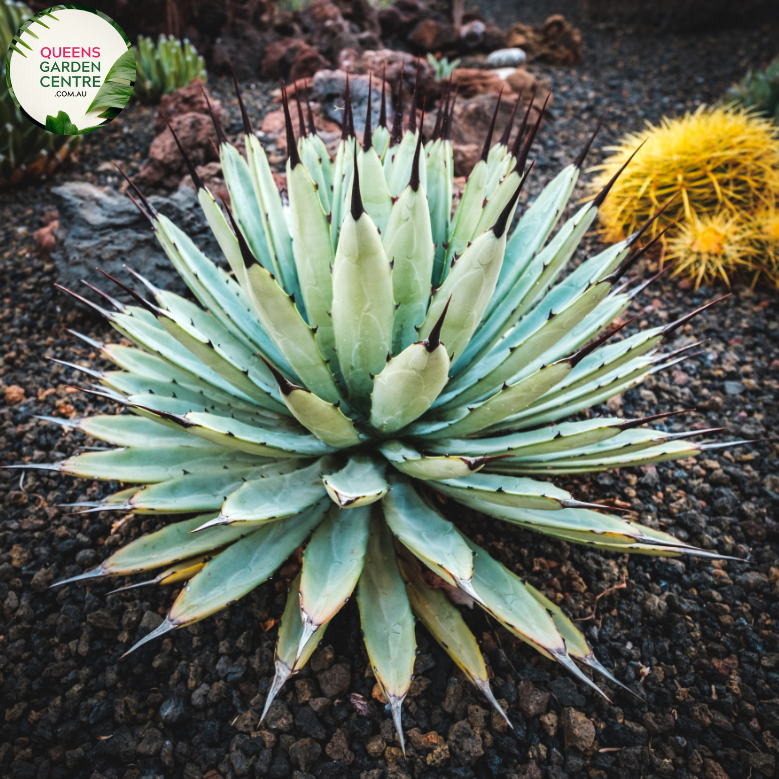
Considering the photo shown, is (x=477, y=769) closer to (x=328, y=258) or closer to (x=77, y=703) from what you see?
(x=77, y=703)

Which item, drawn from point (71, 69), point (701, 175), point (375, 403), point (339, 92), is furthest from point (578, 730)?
point (339, 92)

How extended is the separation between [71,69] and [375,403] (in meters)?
1.94

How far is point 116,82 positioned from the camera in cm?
218

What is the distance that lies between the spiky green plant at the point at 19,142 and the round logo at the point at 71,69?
1275 mm

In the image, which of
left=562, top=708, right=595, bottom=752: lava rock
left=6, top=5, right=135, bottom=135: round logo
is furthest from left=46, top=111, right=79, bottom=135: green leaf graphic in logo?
left=562, top=708, right=595, bottom=752: lava rock

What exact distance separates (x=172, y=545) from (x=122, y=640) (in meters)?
0.39

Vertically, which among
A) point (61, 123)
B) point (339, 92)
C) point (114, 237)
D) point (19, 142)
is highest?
point (61, 123)

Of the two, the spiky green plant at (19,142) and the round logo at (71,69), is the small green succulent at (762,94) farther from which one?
the spiky green plant at (19,142)

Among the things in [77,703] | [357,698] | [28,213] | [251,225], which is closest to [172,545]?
[77,703]

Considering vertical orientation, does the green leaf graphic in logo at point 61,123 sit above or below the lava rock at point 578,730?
above

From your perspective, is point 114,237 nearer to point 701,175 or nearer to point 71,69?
point 71,69

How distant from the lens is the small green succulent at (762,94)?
417 cm

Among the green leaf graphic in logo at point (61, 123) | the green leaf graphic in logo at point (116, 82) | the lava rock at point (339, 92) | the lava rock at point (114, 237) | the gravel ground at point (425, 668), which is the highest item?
the green leaf graphic in logo at point (116, 82)

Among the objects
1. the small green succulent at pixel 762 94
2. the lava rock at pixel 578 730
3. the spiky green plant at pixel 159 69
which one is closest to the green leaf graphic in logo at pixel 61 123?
the spiky green plant at pixel 159 69
